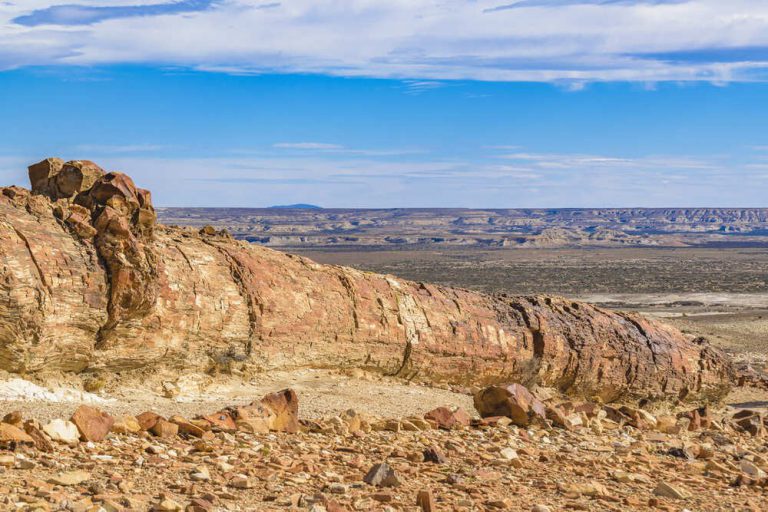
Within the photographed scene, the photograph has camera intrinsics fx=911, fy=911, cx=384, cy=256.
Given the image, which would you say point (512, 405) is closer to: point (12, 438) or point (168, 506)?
point (168, 506)

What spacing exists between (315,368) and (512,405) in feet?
11.7

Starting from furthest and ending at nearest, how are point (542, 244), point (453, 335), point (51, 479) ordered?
1. point (542, 244)
2. point (453, 335)
3. point (51, 479)

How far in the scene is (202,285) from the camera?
44.4 ft

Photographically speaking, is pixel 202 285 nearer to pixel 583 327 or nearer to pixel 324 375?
pixel 324 375

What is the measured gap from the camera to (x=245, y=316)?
1395 cm

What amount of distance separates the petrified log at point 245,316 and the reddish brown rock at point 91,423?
2852 mm

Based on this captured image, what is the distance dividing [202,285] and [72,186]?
245cm

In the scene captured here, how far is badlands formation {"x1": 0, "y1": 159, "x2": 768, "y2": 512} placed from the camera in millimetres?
8188

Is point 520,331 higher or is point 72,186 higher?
point 72,186

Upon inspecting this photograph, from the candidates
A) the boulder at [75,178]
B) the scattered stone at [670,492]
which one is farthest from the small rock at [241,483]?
the boulder at [75,178]

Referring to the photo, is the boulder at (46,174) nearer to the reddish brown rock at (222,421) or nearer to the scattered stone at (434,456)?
the reddish brown rock at (222,421)

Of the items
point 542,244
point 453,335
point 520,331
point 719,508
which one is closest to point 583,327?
point 520,331

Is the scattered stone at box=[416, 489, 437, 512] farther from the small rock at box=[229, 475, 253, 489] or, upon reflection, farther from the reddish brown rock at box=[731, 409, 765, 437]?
the reddish brown rock at box=[731, 409, 765, 437]

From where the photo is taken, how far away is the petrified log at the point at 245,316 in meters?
11.8
